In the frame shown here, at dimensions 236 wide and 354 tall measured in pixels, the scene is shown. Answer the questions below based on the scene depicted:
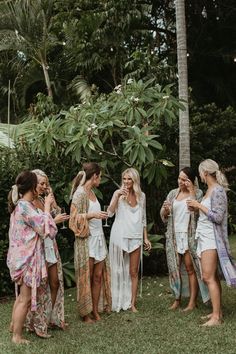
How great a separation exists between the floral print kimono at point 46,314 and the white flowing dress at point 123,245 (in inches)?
35.5

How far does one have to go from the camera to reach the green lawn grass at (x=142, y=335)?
445 centimetres

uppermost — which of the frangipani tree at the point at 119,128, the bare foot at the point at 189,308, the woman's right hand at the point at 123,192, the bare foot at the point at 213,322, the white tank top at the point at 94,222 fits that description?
the frangipani tree at the point at 119,128

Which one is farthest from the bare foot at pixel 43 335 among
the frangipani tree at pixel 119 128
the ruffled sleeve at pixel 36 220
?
the frangipani tree at pixel 119 128

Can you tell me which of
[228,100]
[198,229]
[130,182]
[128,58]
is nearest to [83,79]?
[128,58]

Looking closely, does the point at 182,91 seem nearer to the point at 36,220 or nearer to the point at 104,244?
the point at 104,244

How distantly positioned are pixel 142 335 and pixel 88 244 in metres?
1.17

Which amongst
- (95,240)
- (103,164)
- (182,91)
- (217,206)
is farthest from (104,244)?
(182,91)

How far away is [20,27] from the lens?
12.7m

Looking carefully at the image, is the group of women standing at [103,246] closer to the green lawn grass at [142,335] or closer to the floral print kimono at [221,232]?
the floral print kimono at [221,232]

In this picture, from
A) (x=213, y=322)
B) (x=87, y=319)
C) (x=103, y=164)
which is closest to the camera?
(x=213, y=322)

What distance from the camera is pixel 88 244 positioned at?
5559 millimetres

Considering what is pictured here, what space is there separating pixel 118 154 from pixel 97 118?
88cm

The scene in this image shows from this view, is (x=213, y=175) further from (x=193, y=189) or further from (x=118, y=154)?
(x=118, y=154)

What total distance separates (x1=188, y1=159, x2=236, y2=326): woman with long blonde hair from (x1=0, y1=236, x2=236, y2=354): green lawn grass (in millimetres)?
308
